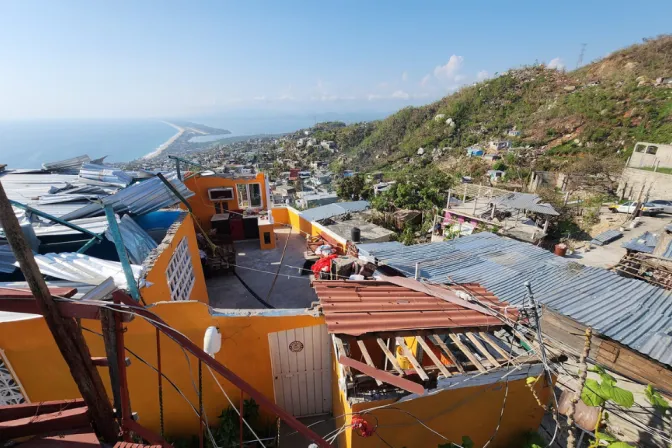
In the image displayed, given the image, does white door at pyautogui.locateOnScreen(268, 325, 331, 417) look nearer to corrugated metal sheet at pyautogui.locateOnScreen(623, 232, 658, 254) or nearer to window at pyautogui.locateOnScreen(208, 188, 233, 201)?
window at pyautogui.locateOnScreen(208, 188, 233, 201)

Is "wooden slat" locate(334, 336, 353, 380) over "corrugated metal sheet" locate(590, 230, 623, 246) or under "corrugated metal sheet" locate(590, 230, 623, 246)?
over

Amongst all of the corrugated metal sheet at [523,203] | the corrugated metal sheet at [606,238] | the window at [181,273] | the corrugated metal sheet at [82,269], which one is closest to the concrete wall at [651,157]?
the corrugated metal sheet at [523,203]

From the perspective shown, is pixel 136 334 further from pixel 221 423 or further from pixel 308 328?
pixel 308 328

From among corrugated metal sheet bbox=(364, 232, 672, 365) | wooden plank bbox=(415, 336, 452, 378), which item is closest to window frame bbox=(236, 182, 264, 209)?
corrugated metal sheet bbox=(364, 232, 672, 365)

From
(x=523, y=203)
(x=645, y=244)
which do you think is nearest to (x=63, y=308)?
(x=645, y=244)

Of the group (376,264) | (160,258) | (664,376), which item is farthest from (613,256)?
(160,258)

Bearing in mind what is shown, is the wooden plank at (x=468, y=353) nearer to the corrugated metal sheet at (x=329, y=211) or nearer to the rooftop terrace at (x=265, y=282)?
the rooftop terrace at (x=265, y=282)
